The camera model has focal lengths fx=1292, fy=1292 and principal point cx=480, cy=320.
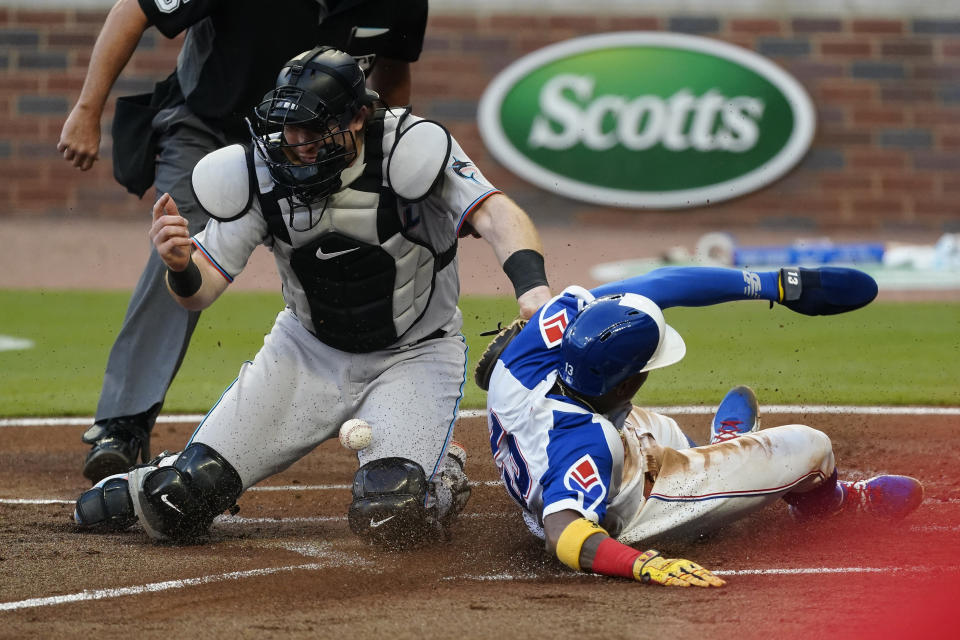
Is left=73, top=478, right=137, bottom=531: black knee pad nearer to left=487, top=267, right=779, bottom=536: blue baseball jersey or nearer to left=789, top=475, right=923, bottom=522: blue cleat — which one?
left=487, top=267, right=779, bottom=536: blue baseball jersey

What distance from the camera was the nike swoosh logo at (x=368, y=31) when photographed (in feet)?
17.9

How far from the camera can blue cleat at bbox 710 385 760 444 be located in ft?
16.5

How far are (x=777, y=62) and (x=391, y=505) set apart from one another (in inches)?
473

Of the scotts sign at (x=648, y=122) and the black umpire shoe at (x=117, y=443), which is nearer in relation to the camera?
the black umpire shoe at (x=117, y=443)

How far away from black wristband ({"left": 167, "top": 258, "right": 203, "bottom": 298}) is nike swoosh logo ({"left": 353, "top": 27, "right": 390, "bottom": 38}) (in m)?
1.54

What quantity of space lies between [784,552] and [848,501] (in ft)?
1.54

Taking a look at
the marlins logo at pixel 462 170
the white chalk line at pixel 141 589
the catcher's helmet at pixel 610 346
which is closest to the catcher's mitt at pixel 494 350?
the catcher's helmet at pixel 610 346

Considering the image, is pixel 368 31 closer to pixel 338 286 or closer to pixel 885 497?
pixel 338 286

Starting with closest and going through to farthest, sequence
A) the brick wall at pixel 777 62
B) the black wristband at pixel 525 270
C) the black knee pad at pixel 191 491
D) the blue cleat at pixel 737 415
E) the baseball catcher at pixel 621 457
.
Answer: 1. the baseball catcher at pixel 621 457
2. the black wristband at pixel 525 270
3. the black knee pad at pixel 191 491
4. the blue cleat at pixel 737 415
5. the brick wall at pixel 777 62

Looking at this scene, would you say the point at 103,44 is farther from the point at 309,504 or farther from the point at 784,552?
the point at 784,552

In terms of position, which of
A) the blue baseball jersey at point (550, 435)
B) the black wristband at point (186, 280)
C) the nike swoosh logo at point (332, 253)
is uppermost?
the nike swoosh logo at point (332, 253)

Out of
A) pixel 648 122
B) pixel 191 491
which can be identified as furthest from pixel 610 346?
pixel 648 122

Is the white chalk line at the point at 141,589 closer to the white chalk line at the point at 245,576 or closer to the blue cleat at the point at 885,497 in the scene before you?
the white chalk line at the point at 245,576

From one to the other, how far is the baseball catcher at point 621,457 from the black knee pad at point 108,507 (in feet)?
4.45
